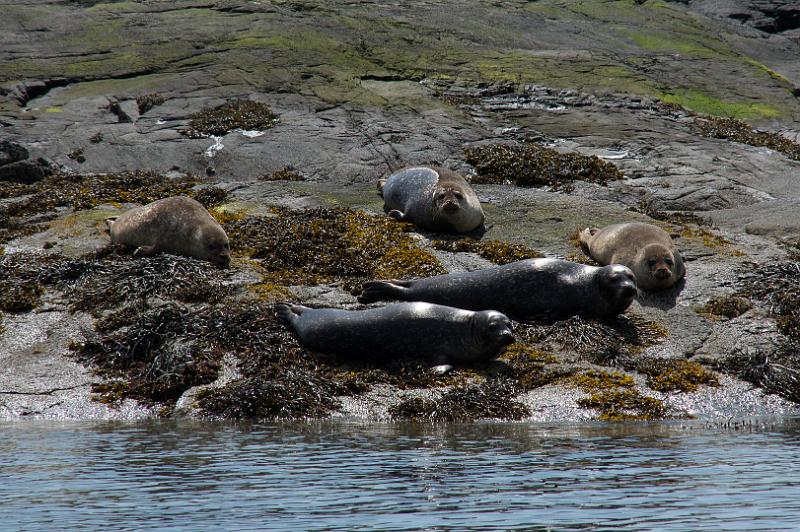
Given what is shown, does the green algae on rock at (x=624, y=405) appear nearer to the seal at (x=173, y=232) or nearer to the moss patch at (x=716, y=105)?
the seal at (x=173, y=232)

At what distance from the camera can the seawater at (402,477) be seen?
180 inches

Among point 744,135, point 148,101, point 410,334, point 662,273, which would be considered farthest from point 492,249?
point 148,101

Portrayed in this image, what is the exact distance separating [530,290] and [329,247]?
247 cm

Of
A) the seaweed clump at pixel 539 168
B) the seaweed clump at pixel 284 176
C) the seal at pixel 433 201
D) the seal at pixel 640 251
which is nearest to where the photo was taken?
the seal at pixel 640 251

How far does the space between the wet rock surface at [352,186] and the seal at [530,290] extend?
277 mm

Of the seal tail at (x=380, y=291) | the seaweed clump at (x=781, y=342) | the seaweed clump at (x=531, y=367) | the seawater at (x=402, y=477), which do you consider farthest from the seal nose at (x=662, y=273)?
the seawater at (x=402, y=477)

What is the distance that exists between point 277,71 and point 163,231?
9630 millimetres

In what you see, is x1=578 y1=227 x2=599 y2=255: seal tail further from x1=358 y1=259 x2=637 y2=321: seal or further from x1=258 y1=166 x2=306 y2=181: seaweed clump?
x1=258 y1=166 x2=306 y2=181: seaweed clump

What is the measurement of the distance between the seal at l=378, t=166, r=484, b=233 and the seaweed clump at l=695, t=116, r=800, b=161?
7.08 metres

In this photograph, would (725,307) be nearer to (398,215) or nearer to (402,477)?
(398,215)

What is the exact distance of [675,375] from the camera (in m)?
8.50

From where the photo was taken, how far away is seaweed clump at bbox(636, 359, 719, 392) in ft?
27.5

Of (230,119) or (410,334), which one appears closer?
(410,334)

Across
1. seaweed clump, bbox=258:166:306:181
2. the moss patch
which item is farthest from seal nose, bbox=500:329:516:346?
the moss patch
